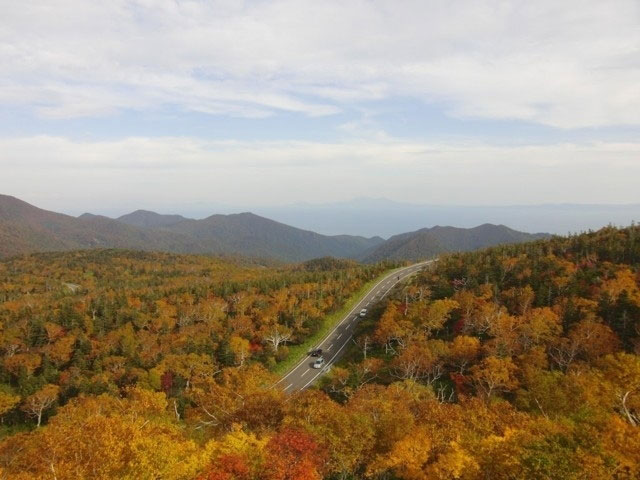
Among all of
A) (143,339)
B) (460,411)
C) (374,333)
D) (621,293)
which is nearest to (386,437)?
(460,411)

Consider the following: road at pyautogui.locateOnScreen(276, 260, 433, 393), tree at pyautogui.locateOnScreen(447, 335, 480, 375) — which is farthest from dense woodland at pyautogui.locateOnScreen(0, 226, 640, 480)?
road at pyautogui.locateOnScreen(276, 260, 433, 393)

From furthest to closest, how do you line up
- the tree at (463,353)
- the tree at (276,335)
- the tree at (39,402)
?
the tree at (276,335) < the tree at (39,402) < the tree at (463,353)

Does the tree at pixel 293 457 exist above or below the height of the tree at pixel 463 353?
above

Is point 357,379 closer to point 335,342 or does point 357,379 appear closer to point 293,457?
point 335,342

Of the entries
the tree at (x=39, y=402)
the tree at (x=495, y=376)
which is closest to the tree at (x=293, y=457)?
the tree at (x=495, y=376)

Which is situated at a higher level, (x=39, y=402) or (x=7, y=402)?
(x=7, y=402)

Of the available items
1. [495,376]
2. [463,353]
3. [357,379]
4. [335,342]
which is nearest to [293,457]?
[495,376]

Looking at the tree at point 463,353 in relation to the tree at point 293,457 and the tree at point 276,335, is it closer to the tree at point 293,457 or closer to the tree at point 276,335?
the tree at point 276,335

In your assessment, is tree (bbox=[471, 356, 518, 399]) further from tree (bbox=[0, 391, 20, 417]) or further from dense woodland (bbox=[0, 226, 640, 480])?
tree (bbox=[0, 391, 20, 417])
